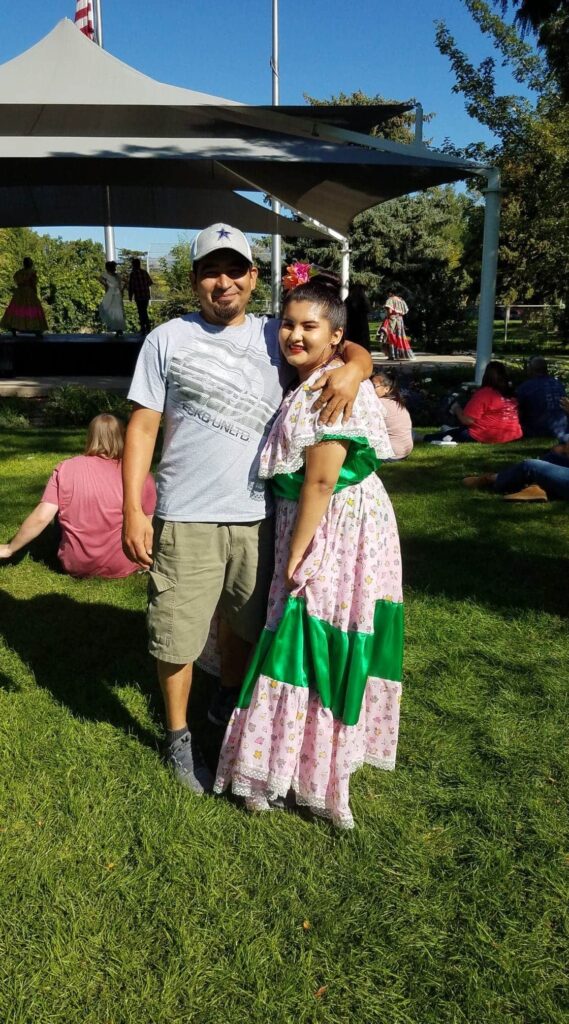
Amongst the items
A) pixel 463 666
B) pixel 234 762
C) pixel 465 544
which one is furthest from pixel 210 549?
pixel 465 544

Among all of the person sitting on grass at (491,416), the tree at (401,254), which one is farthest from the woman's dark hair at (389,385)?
the tree at (401,254)

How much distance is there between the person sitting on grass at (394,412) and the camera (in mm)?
6551

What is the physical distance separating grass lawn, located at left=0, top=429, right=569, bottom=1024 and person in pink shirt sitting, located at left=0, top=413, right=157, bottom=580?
809 millimetres

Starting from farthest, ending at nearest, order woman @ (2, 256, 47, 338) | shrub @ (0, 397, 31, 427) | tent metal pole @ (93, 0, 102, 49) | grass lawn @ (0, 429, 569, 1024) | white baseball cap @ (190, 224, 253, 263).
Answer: tent metal pole @ (93, 0, 102, 49)
woman @ (2, 256, 47, 338)
shrub @ (0, 397, 31, 427)
white baseball cap @ (190, 224, 253, 263)
grass lawn @ (0, 429, 569, 1024)

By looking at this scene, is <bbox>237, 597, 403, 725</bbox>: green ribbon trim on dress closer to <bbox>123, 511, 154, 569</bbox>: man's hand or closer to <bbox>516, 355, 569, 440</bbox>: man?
<bbox>123, 511, 154, 569</bbox>: man's hand

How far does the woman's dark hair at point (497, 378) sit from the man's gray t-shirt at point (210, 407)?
5.82m

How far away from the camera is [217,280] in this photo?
235cm

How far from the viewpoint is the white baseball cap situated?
2295mm

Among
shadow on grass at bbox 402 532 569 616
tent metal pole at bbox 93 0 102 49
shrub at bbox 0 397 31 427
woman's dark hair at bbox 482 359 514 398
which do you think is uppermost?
tent metal pole at bbox 93 0 102 49

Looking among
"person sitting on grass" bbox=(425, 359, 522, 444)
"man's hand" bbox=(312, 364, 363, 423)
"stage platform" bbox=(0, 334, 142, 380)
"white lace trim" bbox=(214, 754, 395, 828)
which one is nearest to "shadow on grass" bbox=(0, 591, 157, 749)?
"white lace trim" bbox=(214, 754, 395, 828)

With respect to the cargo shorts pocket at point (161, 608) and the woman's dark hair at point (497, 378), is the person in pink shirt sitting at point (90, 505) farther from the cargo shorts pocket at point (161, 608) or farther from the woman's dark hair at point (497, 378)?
the woman's dark hair at point (497, 378)

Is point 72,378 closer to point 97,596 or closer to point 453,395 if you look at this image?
point 453,395

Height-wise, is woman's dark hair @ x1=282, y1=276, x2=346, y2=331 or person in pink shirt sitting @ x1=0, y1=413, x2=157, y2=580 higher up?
woman's dark hair @ x1=282, y1=276, x2=346, y2=331

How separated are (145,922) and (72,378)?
1111cm
